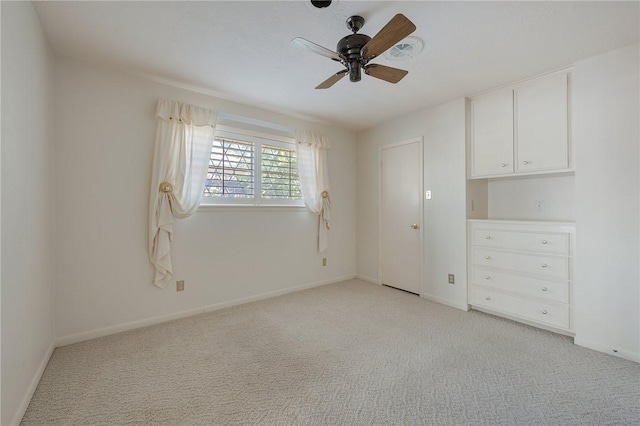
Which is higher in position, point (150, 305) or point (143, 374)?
point (150, 305)

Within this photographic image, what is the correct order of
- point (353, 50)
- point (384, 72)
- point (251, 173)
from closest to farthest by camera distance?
point (353, 50) → point (384, 72) → point (251, 173)

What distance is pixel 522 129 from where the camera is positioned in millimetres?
2809

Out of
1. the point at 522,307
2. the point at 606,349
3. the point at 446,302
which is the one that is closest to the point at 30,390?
the point at 446,302

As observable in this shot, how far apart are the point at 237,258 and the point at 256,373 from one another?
64.0 inches

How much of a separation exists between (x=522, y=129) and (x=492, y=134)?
0.29m

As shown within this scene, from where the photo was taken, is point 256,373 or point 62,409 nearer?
point 62,409

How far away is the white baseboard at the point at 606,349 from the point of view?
6.97 ft

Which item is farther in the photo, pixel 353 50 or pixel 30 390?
pixel 353 50

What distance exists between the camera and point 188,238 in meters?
3.02

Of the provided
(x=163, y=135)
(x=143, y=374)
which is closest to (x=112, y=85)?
(x=163, y=135)

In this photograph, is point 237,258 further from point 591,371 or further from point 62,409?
point 591,371

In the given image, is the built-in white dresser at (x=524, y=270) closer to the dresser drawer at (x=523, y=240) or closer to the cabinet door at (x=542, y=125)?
the dresser drawer at (x=523, y=240)

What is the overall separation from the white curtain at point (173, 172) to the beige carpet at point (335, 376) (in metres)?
0.80

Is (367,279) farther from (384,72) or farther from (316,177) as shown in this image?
(384,72)
